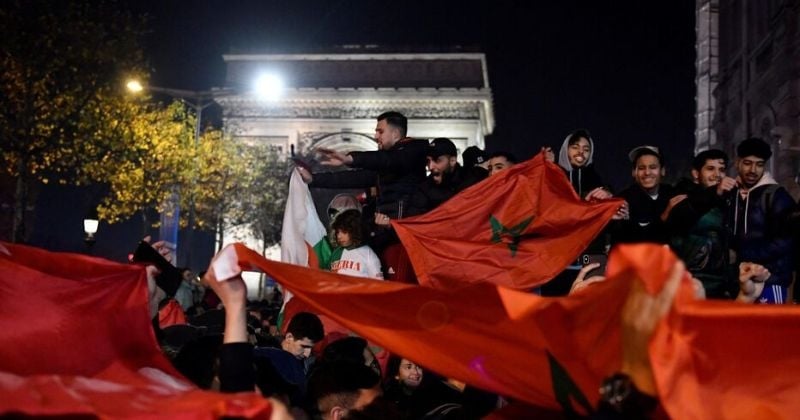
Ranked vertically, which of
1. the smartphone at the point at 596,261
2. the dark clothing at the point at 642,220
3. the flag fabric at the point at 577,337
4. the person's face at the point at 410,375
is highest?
the dark clothing at the point at 642,220

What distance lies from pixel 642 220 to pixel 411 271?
201 centimetres

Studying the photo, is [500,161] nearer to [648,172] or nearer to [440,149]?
[440,149]

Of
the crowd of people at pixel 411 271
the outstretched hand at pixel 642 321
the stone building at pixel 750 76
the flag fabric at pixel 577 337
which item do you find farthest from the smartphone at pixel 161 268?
the stone building at pixel 750 76

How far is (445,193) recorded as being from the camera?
766 cm

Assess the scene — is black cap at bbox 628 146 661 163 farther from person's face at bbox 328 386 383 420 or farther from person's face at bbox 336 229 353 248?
person's face at bbox 328 386 383 420

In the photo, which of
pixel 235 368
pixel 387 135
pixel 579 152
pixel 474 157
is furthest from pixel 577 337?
pixel 474 157

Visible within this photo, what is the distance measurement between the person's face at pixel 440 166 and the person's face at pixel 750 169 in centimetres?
238

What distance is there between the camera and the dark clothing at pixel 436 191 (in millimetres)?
7613

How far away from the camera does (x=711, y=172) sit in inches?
269

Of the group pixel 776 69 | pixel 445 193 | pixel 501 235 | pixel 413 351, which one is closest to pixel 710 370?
pixel 413 351

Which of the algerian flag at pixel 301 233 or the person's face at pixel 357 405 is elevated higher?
the algerian flag at pixel 301 233

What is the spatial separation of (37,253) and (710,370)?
9.84 ft

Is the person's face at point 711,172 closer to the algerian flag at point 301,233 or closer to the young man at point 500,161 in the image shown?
the young man at point 500,161

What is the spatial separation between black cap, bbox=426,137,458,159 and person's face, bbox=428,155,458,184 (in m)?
0.03
